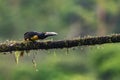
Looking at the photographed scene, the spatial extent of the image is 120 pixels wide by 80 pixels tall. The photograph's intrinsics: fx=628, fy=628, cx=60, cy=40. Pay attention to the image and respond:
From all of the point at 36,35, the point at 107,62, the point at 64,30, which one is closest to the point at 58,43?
the point at 36,35

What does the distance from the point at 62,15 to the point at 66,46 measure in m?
34.2

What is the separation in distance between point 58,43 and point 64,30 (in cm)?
2957

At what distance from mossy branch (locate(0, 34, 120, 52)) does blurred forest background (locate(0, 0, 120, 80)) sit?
663 inches

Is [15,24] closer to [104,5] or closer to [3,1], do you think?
[3,1]

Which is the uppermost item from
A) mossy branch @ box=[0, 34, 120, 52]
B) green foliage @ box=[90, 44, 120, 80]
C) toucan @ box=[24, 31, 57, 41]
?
toucan @ box=[24, 31, 57, 41]

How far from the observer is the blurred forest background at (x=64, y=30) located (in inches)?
958

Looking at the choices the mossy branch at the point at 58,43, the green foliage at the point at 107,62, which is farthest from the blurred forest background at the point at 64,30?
the mossy branch at the point at 58,43

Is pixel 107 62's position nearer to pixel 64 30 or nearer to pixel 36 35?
pixel 64 30

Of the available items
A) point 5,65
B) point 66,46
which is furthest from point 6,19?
point 66,46

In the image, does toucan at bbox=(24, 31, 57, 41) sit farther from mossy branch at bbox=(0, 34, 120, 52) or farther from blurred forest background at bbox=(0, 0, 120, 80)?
blurred forest background at bbox=(0, 0, 120, 80)

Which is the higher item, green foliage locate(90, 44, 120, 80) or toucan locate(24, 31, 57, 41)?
toucan locate(24, 31, 57, 41)

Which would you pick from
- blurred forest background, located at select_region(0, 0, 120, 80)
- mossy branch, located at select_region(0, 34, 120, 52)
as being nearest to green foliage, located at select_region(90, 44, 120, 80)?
blurred forest background, located at select_region(0, 0, 120, 80)

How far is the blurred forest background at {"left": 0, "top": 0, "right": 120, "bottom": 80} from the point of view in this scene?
2433 cm

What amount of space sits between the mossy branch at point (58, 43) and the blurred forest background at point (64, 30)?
16.9 meters
